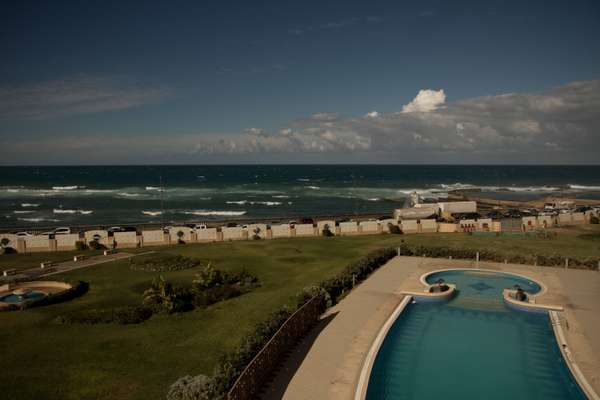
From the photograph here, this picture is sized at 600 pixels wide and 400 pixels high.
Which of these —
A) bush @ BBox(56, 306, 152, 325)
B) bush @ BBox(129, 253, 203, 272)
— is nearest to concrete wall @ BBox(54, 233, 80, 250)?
bush @ BBox(129, 253, 203, 272)

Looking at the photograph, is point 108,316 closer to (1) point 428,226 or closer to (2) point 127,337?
(2) point 127,337

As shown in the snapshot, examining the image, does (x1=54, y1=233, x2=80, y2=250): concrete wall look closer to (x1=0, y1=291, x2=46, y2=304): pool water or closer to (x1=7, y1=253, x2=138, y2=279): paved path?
(x1=7, y1=253, x2=138, y2=279): paved path

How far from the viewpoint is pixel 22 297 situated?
21172mm

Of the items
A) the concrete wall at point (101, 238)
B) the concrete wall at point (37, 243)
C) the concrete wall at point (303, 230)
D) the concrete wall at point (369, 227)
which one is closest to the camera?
the concrete wall at point (37, 243)

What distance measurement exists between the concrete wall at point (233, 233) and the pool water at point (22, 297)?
1680cm

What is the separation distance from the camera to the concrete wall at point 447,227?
39.0 meters

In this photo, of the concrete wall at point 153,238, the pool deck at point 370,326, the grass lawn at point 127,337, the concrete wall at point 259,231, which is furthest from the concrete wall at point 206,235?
the pool deck at point 370,326

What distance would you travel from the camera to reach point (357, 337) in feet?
49.2

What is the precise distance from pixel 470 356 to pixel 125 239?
95.1 ft

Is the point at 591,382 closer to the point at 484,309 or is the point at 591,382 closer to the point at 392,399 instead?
the point at 392,399

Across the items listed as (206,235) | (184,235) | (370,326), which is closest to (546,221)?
(370,326)

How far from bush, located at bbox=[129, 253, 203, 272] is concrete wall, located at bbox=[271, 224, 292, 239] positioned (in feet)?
34.1

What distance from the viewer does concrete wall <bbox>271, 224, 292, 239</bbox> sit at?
1495 inches

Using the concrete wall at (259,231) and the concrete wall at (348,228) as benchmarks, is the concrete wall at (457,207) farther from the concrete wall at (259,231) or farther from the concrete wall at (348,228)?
the concrete wall at (259,231)
